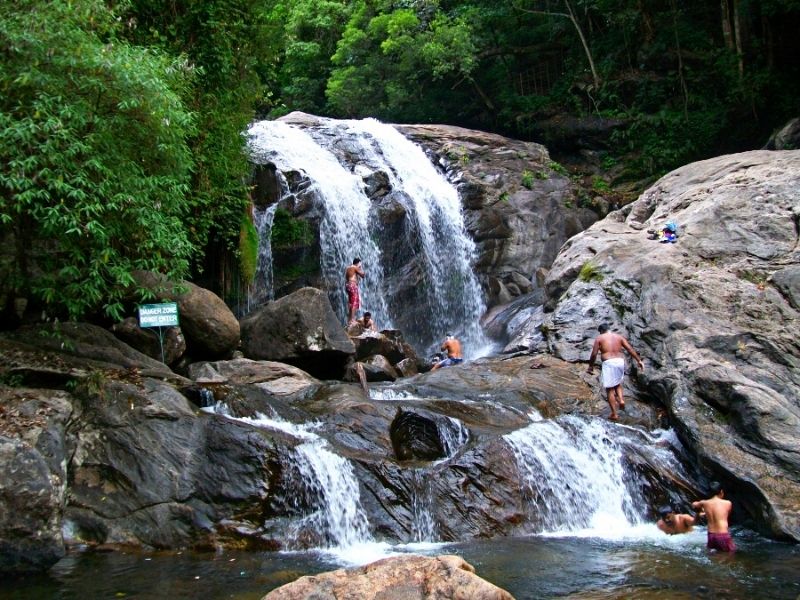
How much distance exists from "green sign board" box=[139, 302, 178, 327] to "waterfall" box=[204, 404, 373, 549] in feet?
8.70

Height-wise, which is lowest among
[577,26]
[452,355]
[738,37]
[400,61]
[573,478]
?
[573,478]

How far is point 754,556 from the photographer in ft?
25.7

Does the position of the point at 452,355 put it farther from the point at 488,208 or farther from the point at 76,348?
the point at 76,348

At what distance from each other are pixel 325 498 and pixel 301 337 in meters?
5.02

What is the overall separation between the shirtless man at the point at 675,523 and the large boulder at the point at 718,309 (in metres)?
0.97

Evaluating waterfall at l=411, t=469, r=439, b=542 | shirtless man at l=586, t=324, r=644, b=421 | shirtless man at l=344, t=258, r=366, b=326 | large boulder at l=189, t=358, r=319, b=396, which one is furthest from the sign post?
shirtless man at l=344, t=258, r=366, b=326

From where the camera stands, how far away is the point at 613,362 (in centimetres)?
1173

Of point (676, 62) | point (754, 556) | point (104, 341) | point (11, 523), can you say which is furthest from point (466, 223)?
point (11, 523)

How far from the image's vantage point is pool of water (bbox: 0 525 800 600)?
6.39 meters

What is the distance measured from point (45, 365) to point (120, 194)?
89.6 inches

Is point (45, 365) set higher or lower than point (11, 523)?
higher

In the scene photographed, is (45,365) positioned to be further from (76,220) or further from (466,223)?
(466,223)

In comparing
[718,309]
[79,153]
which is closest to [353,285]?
[718,309]

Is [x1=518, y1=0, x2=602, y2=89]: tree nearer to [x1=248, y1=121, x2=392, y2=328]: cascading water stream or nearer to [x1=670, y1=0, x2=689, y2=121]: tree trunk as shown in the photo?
[x1=670, y1=0, x2=689, y2=121]: tree trunk
